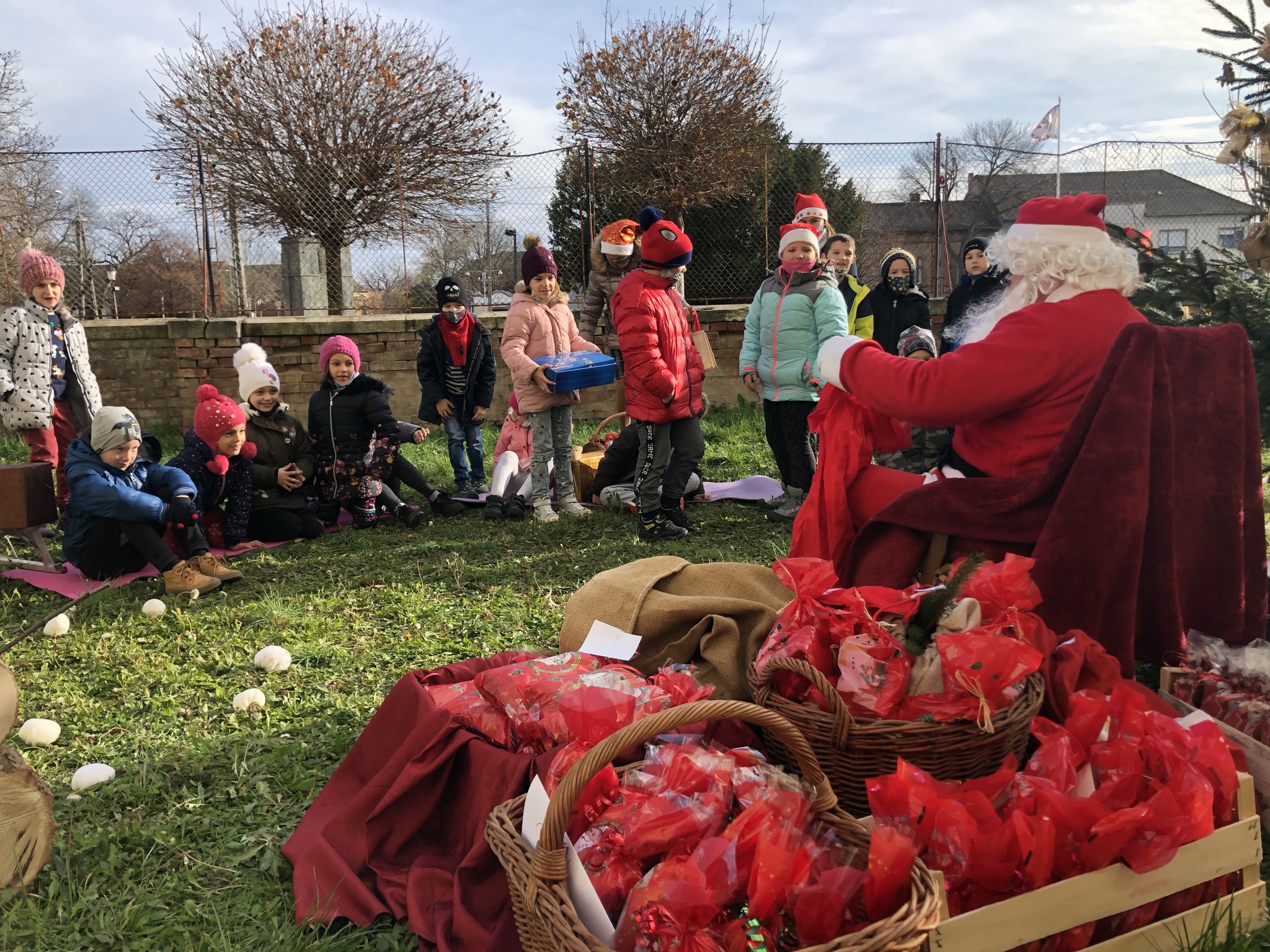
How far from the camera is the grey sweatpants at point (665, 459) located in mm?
5238

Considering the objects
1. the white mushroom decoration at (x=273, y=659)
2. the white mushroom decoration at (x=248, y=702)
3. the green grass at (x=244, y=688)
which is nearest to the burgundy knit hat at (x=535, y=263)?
the green grass at (x=244, y=688)

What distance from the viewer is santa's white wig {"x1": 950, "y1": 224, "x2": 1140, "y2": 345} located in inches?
106

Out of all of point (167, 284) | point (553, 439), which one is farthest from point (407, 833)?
point (167, 284)

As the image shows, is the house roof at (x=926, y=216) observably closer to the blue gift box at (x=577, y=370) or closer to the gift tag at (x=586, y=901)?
the blue gift box at (x=577, y=370)

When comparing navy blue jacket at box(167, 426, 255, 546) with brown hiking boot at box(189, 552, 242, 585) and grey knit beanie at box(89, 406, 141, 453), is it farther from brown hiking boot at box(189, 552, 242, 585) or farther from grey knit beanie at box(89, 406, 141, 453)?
brown hiking boot at box(189, 552, 242, 585)

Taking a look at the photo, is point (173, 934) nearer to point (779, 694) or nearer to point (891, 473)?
point (779, 694)

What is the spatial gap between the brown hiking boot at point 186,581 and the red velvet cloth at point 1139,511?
322 centimetres

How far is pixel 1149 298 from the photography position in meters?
3.85

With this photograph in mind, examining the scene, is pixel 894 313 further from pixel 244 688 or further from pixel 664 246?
pixel 244 688

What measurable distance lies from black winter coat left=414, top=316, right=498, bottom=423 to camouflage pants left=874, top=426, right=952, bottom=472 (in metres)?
2.84

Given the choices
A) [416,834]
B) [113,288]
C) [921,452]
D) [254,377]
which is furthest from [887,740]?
[113,288]

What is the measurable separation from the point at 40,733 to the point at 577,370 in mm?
3407

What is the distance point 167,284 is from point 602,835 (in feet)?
41.4

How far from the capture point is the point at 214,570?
4621 millimetres
